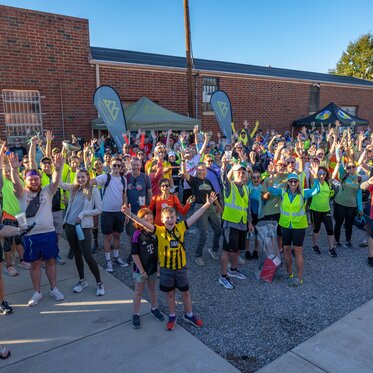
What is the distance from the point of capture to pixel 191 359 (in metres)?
3.11

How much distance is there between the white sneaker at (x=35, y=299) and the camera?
409 centimetres

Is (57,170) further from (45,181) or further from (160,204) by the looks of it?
(45,181)

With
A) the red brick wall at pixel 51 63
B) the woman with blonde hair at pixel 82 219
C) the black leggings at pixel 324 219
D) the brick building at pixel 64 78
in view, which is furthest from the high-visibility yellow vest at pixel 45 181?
the red brick wall at pixel 51 63

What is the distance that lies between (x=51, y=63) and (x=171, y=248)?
1024 cm

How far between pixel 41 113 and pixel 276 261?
9798mm

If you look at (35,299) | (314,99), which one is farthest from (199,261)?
(314,99)

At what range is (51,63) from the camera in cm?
1124

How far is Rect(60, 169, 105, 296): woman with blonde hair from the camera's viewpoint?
4250mm

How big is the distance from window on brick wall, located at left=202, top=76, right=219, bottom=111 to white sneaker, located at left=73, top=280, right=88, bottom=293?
1202cm

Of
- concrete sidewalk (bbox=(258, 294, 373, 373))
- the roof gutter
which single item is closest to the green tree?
the roof gutter

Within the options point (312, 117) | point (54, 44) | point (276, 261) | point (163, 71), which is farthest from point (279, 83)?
point (276, 261)

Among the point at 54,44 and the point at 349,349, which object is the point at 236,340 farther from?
the point at 54,44

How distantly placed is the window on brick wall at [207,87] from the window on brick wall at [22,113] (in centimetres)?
722

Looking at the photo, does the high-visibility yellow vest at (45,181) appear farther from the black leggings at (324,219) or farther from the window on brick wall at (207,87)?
the window on brick wall at (207,87)
